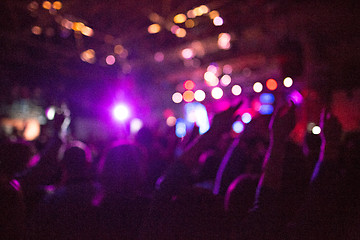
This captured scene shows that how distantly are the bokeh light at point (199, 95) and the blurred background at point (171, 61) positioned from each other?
52 millimetres

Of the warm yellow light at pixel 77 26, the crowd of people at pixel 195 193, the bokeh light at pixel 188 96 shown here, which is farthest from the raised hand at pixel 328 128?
the bokeh light at pixel 188 96

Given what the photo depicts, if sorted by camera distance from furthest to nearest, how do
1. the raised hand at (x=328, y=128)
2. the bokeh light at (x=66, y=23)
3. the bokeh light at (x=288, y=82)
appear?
1. the bokeh light at (x=66, y=23)
2. the bokeh light at (x=288, y=82)
3. the raised hand at (x=328, y=128)

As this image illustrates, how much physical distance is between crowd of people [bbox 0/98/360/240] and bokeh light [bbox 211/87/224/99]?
8.49m

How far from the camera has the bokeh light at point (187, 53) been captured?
9554 millimetres

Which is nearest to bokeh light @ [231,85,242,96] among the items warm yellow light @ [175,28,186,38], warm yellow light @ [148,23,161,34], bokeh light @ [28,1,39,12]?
warm yellow light @ [175,28,186,38]

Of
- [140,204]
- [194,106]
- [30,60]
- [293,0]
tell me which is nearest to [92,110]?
[30,60]

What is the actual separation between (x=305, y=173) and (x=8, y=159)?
3.18 m

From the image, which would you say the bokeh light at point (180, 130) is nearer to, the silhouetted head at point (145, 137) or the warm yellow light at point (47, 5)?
the silhouetted head at point (145, 137)

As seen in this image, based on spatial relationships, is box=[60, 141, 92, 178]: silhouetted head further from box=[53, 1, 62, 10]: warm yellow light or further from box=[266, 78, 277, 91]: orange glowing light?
box=[266, 78, 277, 91]: orange glowing light

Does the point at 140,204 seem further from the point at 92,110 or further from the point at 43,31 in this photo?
the point at 92,110

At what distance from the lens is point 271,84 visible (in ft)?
31.8

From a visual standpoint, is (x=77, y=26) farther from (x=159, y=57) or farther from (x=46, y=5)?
(x=159, y=57)

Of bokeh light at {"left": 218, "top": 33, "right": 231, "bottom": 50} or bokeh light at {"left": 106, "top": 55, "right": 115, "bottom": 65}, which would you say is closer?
bokeh light at {"left": 218, "top": 33, "right": 231, "bottom": 50}

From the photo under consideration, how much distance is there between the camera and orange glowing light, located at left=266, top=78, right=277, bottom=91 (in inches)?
375
